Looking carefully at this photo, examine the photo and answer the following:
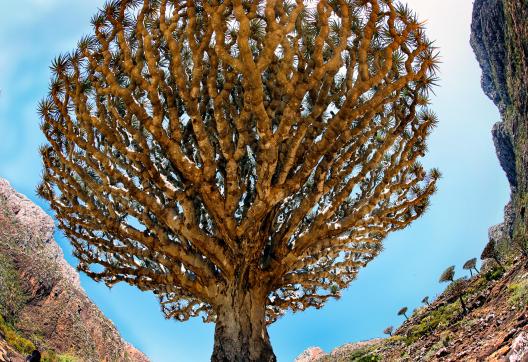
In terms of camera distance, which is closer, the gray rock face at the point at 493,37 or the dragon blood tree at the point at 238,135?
the dragon blood tree at the point at 238,135

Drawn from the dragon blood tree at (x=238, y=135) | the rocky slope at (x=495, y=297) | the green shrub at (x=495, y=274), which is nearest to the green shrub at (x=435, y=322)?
the rocky slope at (x=495, y=297)

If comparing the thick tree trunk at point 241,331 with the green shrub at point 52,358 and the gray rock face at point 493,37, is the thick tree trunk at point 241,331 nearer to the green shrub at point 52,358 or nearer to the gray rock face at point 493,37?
the green shrub at point 52,358

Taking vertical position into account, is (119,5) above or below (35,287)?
below

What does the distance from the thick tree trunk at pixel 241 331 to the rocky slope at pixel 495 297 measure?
3149 millimetres

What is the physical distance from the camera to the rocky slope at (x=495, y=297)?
775cm

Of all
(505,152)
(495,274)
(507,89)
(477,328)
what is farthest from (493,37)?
(477,328)

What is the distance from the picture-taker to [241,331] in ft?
22.7

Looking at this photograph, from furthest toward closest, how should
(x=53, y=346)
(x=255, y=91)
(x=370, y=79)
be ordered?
(x=53, y=346) < (x=370, y=79) < (x=255, y=91)

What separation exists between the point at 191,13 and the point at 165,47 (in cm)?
197

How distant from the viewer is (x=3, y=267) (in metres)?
17.6

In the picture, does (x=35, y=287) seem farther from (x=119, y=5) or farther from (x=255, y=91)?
(x=255, y=91)

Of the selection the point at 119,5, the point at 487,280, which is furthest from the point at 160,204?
the point at 487,280

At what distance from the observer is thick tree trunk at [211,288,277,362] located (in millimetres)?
6797

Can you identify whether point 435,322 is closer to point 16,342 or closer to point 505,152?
point 16,342
